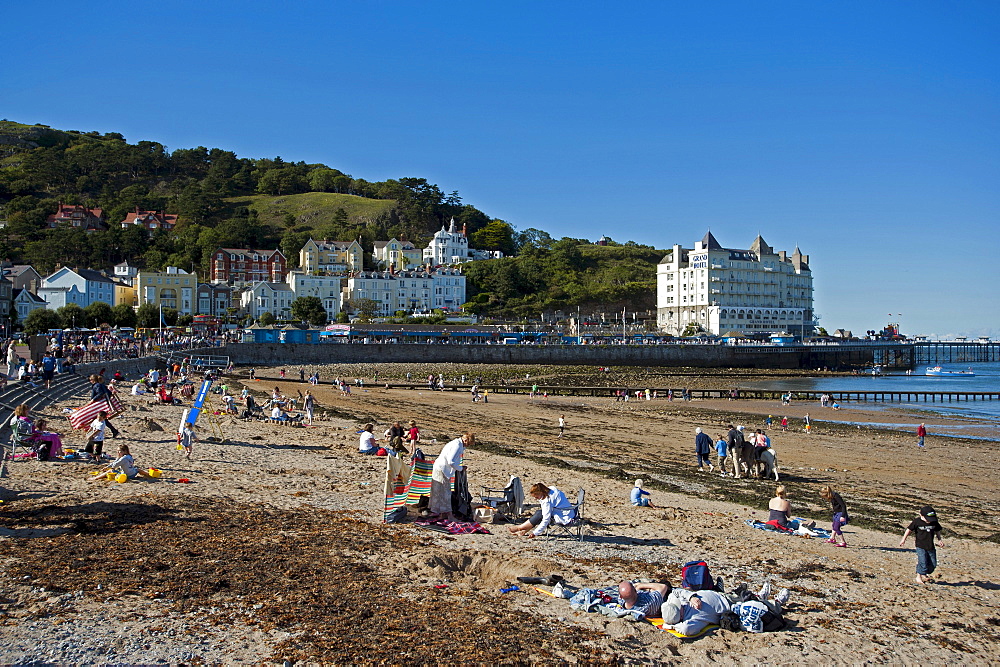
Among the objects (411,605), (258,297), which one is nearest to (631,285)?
(258,297)

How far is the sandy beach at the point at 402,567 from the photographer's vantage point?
521 centimetres

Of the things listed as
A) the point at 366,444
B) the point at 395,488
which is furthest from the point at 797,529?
the point at 366,444

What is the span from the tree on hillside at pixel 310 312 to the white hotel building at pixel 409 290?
38.2 feet

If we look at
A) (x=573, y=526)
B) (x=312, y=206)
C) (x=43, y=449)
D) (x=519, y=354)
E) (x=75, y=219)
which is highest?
(x=312, y=206)

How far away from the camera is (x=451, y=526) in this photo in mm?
8227

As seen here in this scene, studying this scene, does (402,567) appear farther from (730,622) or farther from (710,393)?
(710,393)

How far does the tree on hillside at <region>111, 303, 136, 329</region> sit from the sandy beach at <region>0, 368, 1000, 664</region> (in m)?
55.2

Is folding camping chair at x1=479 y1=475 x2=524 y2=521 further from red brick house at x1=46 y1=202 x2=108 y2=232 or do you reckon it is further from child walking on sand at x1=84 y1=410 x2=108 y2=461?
red brick house at x1=46 y1=202 x2=108 y2=232

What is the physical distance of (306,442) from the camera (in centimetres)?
Result: 1474

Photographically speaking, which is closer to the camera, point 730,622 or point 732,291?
point 730,622

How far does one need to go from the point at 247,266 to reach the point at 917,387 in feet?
260

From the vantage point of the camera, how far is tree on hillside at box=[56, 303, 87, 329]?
5778 cm

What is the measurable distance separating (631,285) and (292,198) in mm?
70816

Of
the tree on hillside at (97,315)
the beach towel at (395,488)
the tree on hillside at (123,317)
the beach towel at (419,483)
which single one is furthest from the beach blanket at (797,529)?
the tree on hillside at (123,317)
